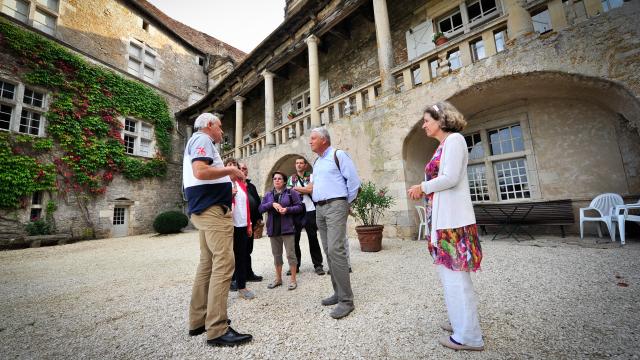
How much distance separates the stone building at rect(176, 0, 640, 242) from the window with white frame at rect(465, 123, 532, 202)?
2 cm

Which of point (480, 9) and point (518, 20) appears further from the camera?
point (480, 9)

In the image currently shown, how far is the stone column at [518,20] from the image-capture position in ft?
14.5

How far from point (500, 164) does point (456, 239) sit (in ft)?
19.7

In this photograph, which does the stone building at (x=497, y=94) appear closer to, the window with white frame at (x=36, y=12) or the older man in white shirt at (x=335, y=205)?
the older man in white shirt at (x=335, y=205)

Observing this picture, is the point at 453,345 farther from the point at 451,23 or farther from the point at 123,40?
the point at 123,40

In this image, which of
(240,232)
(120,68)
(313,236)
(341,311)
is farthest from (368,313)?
(120,68)

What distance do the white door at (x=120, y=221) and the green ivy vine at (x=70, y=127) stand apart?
125 cm

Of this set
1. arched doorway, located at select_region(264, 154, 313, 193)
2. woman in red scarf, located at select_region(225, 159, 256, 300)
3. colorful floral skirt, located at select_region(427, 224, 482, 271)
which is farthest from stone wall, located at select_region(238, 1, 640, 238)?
colorful floral skirt, located at select_region(427, 224, 482, 271)

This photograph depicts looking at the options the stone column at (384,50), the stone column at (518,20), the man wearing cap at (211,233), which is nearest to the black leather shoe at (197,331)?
the man wearing cap at (211,233)

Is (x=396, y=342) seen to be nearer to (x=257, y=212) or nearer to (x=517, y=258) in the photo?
(x=257, y=212)

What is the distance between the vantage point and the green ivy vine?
907 centimetres

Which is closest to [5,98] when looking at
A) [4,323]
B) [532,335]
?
[4,323]

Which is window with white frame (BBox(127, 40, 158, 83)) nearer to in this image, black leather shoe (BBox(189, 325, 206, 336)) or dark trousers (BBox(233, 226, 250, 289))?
dark trousers (BBox(233, 226, 250, 289))

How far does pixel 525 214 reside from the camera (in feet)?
17.0
